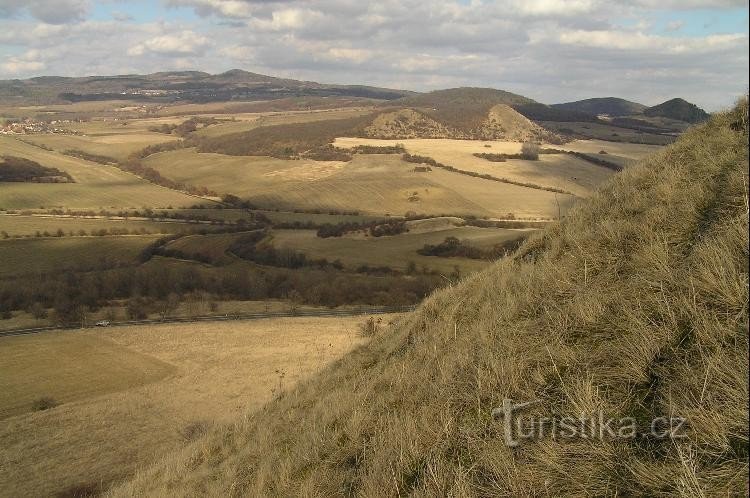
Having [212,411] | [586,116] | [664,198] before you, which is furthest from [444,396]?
[586,116]

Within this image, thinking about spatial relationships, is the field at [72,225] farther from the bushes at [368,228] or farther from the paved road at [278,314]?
the paved road at [278,314]

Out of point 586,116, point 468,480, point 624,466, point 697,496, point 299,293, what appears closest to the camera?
point 697,496

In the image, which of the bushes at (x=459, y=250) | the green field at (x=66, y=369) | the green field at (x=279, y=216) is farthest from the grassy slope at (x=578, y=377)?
the green field at (x=279, y=216)

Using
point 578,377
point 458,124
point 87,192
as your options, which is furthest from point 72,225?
point 458,124

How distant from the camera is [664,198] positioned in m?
8.97

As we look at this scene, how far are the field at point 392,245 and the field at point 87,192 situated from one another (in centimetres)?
3421

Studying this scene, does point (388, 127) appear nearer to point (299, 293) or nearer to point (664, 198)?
point (299, 293)

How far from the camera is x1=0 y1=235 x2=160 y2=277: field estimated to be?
66500 mm

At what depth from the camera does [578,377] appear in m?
5.70

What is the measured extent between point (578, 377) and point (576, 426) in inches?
25.3

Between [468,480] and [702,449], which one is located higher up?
[702,449]

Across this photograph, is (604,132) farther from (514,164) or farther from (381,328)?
(381,328)

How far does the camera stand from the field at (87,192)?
307ft

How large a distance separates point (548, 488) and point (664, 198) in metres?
6.20
